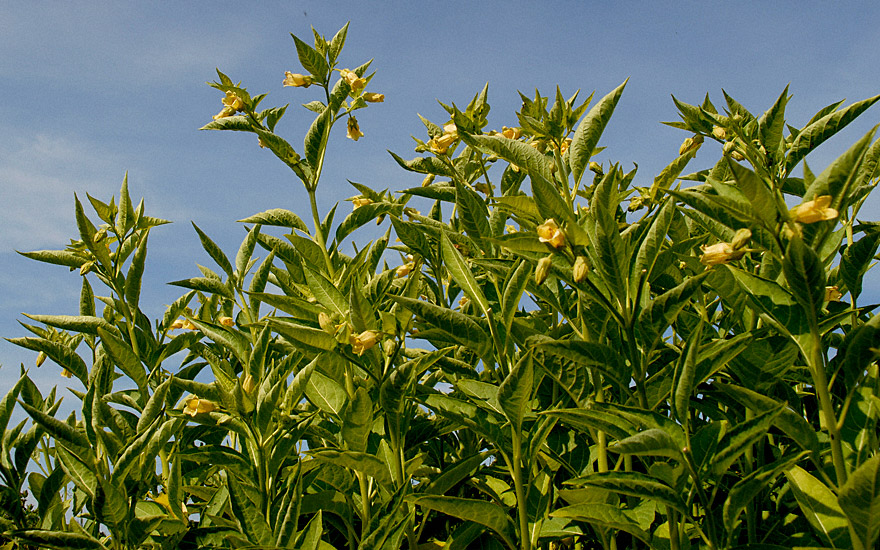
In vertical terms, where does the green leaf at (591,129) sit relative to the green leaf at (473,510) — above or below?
above

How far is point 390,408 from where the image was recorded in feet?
5.91

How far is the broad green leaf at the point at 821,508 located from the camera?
1372 mm

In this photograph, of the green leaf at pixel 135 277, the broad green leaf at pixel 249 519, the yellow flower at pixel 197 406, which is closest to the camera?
the broad green leaf at pixel 249 519

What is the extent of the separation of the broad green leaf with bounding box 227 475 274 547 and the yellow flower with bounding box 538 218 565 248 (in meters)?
1.03

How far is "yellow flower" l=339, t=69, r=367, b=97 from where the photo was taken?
2729mm

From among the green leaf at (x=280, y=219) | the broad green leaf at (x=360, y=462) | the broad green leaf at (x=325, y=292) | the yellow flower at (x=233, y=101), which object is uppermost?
the yellow flower at (x=233, y=101)

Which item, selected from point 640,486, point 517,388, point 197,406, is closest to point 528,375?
point 517,388

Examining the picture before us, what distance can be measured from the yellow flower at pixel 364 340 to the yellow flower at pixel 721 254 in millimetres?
887

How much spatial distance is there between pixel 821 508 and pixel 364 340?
3.80 feet

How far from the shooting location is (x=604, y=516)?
1.48 metres

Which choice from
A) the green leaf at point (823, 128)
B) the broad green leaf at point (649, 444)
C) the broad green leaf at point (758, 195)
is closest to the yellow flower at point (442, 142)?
the green leaf at point (823, 128)

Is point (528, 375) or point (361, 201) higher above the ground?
point (361, 201)

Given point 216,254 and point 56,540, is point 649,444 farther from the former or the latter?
point 216,254

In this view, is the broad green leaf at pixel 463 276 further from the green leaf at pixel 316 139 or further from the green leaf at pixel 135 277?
the green leaf at pixel 135 277
